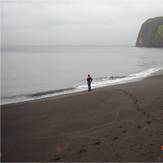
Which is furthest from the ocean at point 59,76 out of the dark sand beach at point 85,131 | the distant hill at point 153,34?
the distant hill at point 153,34

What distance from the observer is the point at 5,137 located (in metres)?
8.38

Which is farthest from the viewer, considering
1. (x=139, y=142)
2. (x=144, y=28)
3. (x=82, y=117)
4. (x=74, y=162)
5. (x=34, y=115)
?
(x=144, y=28)

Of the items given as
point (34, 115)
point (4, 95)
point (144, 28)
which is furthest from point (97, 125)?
point (144, 28)

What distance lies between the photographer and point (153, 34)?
548ft

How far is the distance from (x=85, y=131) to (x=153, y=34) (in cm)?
17275

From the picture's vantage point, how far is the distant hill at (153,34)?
157m

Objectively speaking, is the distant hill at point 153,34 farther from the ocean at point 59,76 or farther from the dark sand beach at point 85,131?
the dark sand beach at point 85,131

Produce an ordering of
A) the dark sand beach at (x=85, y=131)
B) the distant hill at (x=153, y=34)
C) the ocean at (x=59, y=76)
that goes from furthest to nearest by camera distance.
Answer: the distant hill at (x=153, y=34), the ocean at (x=59, y=76), the dark sand beach at (x=85, y=131)

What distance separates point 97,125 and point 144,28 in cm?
19305

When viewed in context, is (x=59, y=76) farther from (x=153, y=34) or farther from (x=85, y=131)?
(x=153, y=34)

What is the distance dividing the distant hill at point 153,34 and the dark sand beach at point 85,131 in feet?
505

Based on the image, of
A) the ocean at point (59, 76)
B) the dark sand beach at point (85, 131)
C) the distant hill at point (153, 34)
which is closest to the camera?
the dark sand beach at point (85, 131)

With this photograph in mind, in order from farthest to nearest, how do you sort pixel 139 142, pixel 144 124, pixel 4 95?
1. pixel 4 95
2. pixel 144 124
3. pixel 139 142

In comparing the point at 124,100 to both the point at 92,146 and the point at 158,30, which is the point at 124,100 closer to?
the point at 92,146
